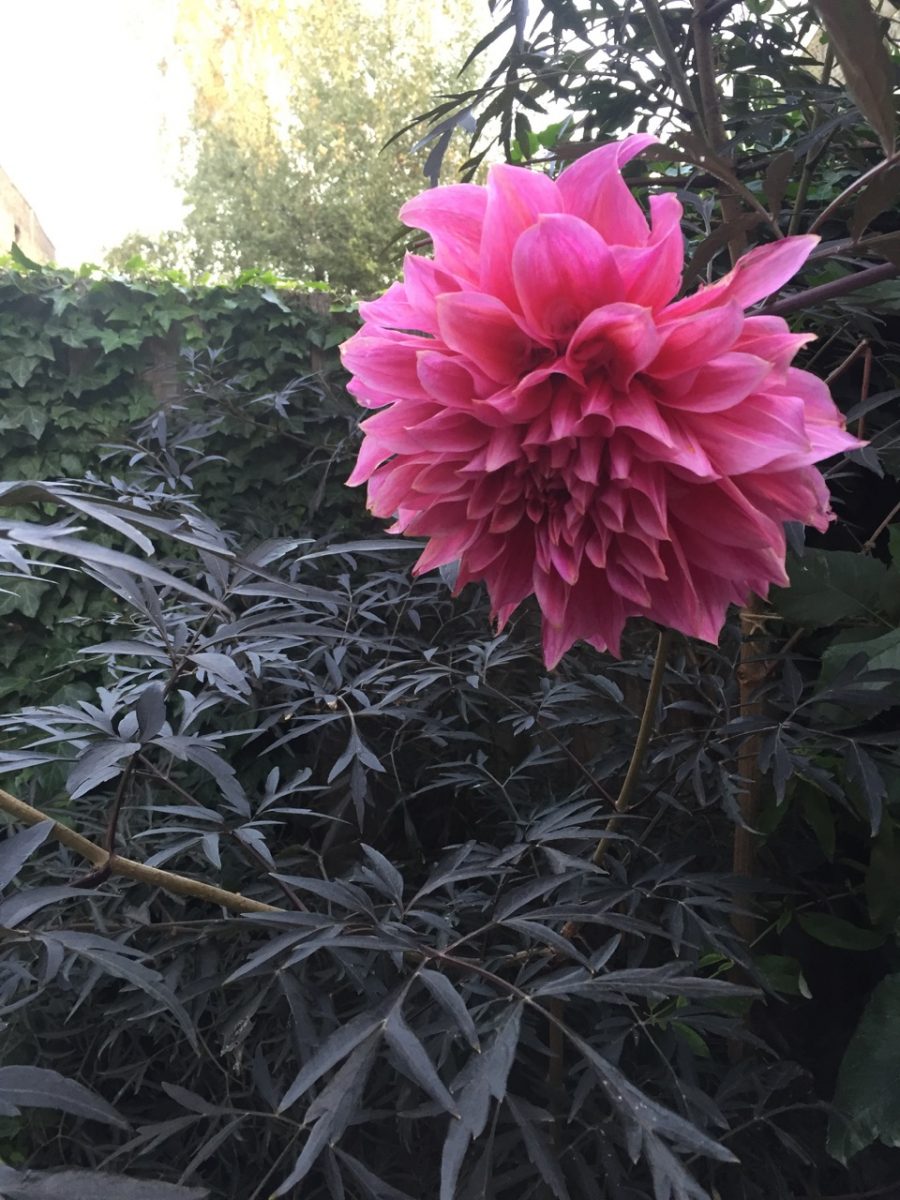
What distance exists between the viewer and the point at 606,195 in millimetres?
362

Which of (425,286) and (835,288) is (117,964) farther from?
(835,288)

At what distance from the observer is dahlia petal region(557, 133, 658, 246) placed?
36cm

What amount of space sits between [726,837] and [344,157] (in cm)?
884

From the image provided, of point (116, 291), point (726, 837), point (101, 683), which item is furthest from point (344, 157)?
point (726, 837)

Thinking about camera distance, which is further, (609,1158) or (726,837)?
(726,837)

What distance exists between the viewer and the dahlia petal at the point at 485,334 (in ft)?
1.13

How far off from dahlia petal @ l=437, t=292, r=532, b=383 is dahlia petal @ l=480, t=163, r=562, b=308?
18mm

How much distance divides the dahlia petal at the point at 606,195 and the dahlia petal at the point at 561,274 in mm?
26

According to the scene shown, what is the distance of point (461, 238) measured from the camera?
0.38 metres

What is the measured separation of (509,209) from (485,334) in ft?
0.19

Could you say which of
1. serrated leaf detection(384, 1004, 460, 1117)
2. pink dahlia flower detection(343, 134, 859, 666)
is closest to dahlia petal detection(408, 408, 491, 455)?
pink dahlia flower detection(343, 134, 859, 666)

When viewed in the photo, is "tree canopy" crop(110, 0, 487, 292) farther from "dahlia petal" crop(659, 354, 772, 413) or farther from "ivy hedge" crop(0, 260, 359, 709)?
"dahlia petal" crop(659, 354, 772, 413)

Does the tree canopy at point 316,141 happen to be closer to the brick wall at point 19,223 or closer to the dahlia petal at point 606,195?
the brick wall at point 19,223

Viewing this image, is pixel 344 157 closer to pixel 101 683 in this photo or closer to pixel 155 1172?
pixel 101 683
